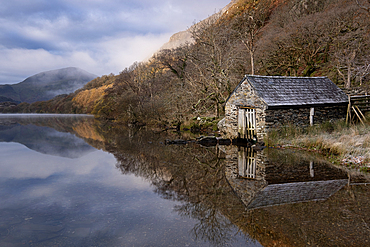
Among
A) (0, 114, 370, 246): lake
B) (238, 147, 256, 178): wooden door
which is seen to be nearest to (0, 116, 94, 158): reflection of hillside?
(0, 114, 370, 246): lake

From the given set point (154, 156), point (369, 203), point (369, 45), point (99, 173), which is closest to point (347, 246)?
point (369, 203)

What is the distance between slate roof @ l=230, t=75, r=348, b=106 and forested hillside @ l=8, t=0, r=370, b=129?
688cm

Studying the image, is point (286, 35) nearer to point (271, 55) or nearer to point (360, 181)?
point (271, 55)

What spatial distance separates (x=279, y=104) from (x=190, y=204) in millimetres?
10481

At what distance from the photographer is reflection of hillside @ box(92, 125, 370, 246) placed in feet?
15.0

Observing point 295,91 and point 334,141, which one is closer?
point 334,141

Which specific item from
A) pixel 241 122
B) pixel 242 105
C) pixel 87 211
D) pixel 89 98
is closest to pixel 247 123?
pixel 241 122

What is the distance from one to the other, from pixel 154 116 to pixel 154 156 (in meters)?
20.1

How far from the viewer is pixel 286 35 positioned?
31.5 m

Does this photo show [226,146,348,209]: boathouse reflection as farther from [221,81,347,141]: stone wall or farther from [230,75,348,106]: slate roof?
[230,75,348,106]: slate roof

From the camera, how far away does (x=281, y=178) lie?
8.11 m

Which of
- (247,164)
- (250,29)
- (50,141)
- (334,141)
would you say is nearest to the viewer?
(247,164)

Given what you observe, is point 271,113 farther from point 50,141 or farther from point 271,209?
point 50,141

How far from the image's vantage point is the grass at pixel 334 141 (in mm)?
9766
